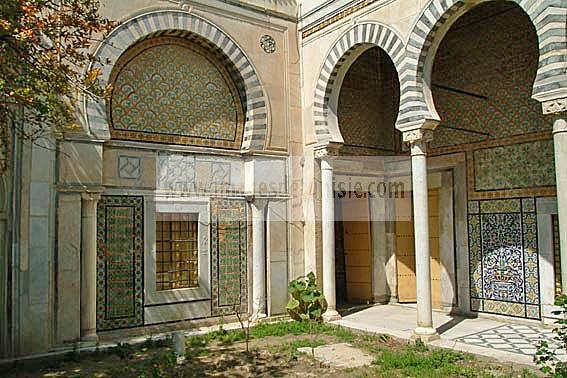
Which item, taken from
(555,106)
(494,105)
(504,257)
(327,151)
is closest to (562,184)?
(555,106)

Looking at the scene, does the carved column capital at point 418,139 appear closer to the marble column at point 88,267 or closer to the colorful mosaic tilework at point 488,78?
the colorful mosaic tilework at point 488,78

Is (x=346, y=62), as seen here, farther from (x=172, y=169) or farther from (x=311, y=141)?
(x=172, y=169)

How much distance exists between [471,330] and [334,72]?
3.86 m

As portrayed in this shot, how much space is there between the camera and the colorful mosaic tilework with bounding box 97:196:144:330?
235 inches

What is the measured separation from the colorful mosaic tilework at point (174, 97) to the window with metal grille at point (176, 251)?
104 cm

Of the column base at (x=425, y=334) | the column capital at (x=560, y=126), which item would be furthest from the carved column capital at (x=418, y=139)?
the column base at (x=425, y=334)

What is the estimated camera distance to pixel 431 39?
5.90 m

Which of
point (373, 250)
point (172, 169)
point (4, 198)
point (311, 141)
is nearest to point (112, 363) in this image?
point (4, 198)

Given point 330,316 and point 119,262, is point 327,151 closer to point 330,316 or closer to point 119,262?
point 330,316

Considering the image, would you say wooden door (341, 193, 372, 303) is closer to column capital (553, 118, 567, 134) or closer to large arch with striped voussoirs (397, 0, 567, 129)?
large arch with striped voussoirs (397, 0, 567, 129)

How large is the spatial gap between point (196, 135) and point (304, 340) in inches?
118

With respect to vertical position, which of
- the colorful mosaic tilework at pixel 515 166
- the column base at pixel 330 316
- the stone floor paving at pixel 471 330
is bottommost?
the stone floor paving at pixel 471 330

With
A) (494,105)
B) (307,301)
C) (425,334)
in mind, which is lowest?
(425,334)

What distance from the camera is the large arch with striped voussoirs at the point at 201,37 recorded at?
587 centimetres
